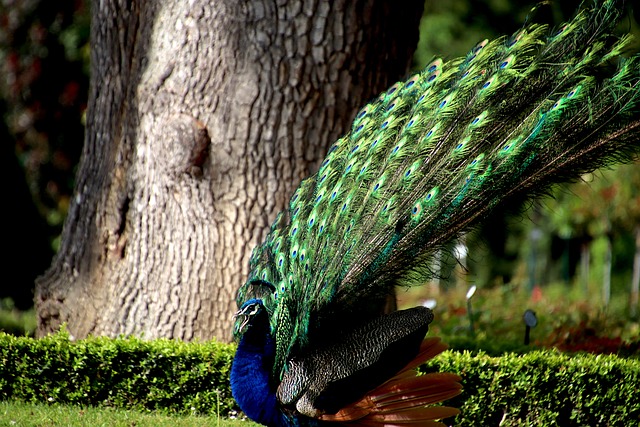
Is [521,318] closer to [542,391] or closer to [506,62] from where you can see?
[542,391]

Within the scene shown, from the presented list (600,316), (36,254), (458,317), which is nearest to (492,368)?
(458,317)

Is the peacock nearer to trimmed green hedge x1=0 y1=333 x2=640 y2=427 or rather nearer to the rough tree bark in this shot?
trimmed green hedge x1=0 y1=333 x2=640 y2=427

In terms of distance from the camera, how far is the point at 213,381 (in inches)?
229

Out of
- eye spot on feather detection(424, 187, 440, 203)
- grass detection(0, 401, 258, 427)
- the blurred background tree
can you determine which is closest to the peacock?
eye spot on feather detection(424, 187, 440, 203)

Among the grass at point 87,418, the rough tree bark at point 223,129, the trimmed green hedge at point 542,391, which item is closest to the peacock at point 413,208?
the trimmed green hedge at point 542,391

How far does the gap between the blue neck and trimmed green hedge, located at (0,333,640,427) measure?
1051 mm

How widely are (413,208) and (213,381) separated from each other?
2.02 meters

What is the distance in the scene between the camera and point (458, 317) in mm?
9773

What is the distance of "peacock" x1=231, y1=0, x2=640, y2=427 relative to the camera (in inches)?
185

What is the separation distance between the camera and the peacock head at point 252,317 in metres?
4.64

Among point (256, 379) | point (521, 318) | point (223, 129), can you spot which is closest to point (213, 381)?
point (256, 379)

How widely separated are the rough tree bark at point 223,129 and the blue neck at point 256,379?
5.83ft

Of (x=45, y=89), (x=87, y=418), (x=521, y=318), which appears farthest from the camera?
(x=45, y=89)

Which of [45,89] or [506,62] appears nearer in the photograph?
[506,62]
